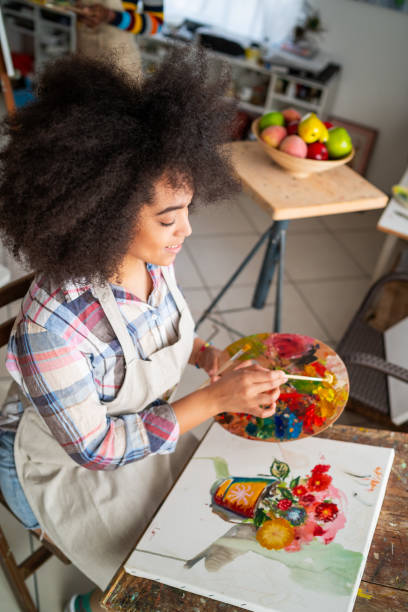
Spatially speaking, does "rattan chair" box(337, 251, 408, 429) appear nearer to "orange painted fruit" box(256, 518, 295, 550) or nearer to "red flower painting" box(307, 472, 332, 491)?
"red flower painting" box(307, 472, 332, 491)

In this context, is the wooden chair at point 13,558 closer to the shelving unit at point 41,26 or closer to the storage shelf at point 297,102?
the storage shelf at point 297,102

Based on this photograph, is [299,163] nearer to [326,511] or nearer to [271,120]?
[271,120]

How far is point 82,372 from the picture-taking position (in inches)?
35.6

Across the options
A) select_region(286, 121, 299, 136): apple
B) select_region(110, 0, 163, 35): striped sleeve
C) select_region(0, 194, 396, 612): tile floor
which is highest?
select_region(110, 0, 163, 35): striped sleeve

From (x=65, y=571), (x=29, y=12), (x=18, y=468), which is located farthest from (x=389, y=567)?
(x=29, y=12)

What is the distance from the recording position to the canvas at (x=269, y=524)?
2.58ft

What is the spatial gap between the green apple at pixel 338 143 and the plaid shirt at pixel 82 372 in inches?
40.5

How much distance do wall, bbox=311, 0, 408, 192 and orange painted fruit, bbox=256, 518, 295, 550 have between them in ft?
11.1

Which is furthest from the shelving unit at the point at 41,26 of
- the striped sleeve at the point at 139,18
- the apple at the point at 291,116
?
the apple at the point at 291,116

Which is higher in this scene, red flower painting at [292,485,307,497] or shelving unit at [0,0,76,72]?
shelving unit at [0,0,76,72]

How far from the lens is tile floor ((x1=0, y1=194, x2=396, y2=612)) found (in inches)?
106

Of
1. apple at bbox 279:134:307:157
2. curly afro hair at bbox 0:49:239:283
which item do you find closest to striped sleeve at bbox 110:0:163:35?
apple at bbox 279:134:307:157

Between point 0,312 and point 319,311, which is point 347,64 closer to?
point 319,311

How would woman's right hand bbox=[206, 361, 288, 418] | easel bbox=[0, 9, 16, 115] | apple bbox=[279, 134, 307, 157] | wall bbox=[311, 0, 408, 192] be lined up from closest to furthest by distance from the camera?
woman's right hand bbox=[206, 361, 288, 418], apple bbox=[279, 134, 307, 157], easel bbox=[0, 9, 16, 115], wall bbox=[311, 0, 408, 192]
